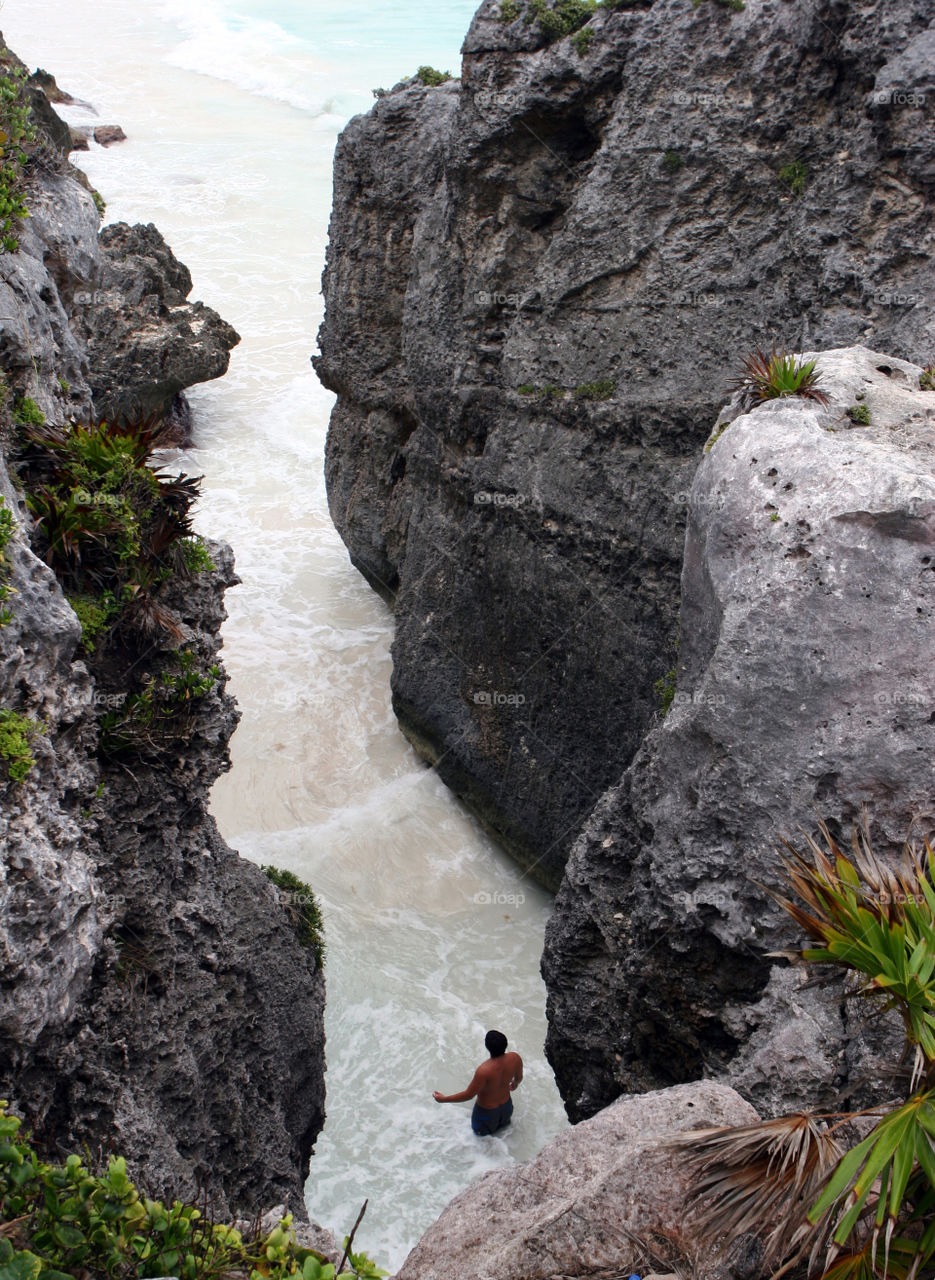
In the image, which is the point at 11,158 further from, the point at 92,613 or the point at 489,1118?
the point at 489,1118

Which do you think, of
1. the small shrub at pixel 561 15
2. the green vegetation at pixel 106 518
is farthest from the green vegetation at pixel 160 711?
the small shrub at pixel 561 15

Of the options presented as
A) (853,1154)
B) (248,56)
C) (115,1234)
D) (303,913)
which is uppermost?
(248,56)

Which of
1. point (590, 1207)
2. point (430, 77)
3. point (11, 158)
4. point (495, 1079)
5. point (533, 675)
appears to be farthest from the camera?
point (430, 77)

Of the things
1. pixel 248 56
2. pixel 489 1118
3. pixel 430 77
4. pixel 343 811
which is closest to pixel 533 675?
pixel 343 811

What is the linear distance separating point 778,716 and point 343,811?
732 cm

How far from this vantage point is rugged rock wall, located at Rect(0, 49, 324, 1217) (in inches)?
184

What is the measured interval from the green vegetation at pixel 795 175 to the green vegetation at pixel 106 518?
5.77 m

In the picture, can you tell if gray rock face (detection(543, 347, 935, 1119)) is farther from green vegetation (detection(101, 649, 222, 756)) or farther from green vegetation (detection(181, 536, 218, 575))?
green vegetation (detection(181, 536, 218, 575))

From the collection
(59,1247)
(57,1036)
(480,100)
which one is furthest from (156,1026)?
(480,100)

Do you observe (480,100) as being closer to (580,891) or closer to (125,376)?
(580,891)

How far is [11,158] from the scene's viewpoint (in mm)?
6242

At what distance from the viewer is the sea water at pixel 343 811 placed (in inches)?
340

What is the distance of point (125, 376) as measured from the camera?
17438 mm

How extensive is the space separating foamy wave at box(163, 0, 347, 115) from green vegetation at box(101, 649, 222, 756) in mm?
42214
